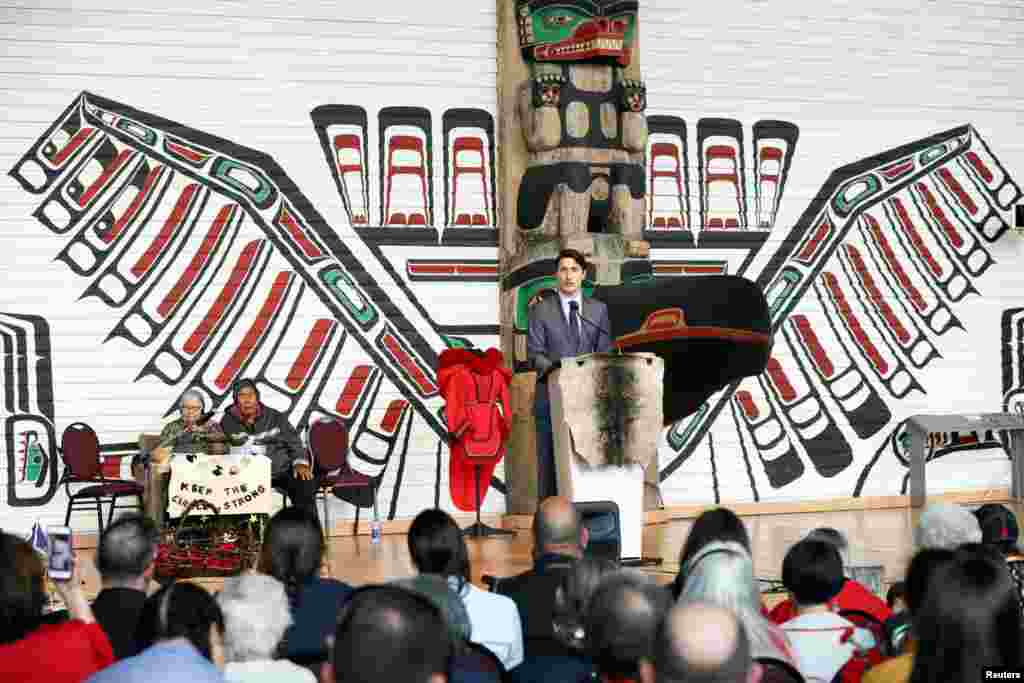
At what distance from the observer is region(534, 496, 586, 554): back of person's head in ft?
13.7

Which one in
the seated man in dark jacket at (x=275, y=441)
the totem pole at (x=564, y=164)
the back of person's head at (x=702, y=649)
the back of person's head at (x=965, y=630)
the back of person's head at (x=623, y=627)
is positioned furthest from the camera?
the totem pole at (x=564, y=164)

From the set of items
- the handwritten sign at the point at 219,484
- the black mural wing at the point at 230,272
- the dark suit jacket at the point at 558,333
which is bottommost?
the handwritten sign at the point at 219,484

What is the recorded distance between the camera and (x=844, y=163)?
11.9 m

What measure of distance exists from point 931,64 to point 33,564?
10692 millimetres

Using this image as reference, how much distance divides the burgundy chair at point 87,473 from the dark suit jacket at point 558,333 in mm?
3356

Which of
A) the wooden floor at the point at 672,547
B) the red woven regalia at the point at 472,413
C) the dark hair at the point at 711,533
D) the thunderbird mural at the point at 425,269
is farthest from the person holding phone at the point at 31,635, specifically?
the thunderbird mural at the point at 425,269

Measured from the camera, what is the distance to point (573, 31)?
10484 millimetres

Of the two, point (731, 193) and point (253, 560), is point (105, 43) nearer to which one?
point (253, 560)

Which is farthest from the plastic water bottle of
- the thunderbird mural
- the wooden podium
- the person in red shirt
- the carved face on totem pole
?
the person in red shirt

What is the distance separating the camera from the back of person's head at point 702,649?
6.68 feet

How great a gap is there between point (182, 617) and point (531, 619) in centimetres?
142

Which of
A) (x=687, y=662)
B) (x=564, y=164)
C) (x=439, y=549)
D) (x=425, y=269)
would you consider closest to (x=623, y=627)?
(x=687, y=662)

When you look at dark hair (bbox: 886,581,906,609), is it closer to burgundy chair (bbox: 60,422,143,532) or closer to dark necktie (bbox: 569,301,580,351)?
dark necktie (bbox: 569,301,580,351)

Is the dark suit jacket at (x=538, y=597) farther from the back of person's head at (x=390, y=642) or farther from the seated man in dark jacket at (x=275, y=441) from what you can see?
the seated man in dark jacket at (x=275, y=441)
